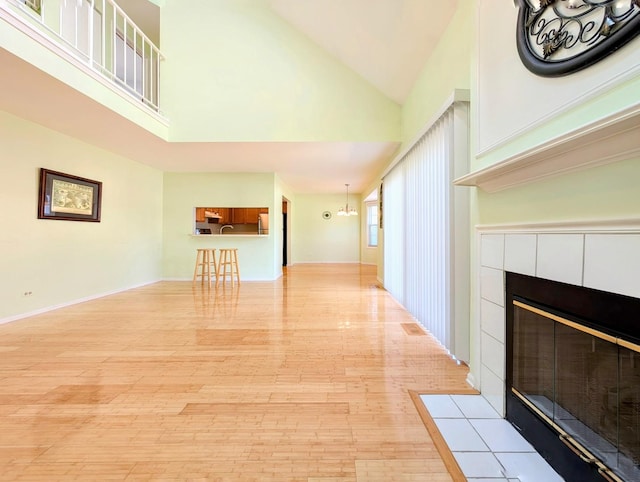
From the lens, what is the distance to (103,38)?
3.25m

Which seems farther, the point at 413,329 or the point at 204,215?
the point at 204,215

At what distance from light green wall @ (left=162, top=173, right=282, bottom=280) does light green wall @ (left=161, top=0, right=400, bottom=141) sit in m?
1.97

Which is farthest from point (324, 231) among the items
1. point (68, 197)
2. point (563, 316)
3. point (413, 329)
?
point (563, 316)

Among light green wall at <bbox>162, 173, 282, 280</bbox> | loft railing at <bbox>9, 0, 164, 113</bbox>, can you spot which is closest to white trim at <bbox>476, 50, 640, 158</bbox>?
loft railing at <bbox>9, 0, 164, 113</bbox>

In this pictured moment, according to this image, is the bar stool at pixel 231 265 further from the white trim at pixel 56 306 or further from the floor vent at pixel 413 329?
the floor vent at pixel 413 329

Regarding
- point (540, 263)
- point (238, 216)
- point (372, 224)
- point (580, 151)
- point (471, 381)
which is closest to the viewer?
point (580, 151)

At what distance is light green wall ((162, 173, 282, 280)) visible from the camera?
6.18 m

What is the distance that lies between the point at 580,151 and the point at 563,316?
640 millimetres

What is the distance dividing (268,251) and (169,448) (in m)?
5.08

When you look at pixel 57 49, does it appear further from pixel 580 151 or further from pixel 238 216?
pixel 238 216

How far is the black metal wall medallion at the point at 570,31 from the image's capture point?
86 centimetres

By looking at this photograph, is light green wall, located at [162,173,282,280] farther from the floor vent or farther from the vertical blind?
the floor vent

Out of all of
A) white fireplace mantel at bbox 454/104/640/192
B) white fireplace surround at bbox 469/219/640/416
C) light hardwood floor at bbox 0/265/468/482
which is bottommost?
light hardwood floor at bbox 0/265/468/482

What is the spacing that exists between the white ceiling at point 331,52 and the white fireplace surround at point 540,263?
2181mm
